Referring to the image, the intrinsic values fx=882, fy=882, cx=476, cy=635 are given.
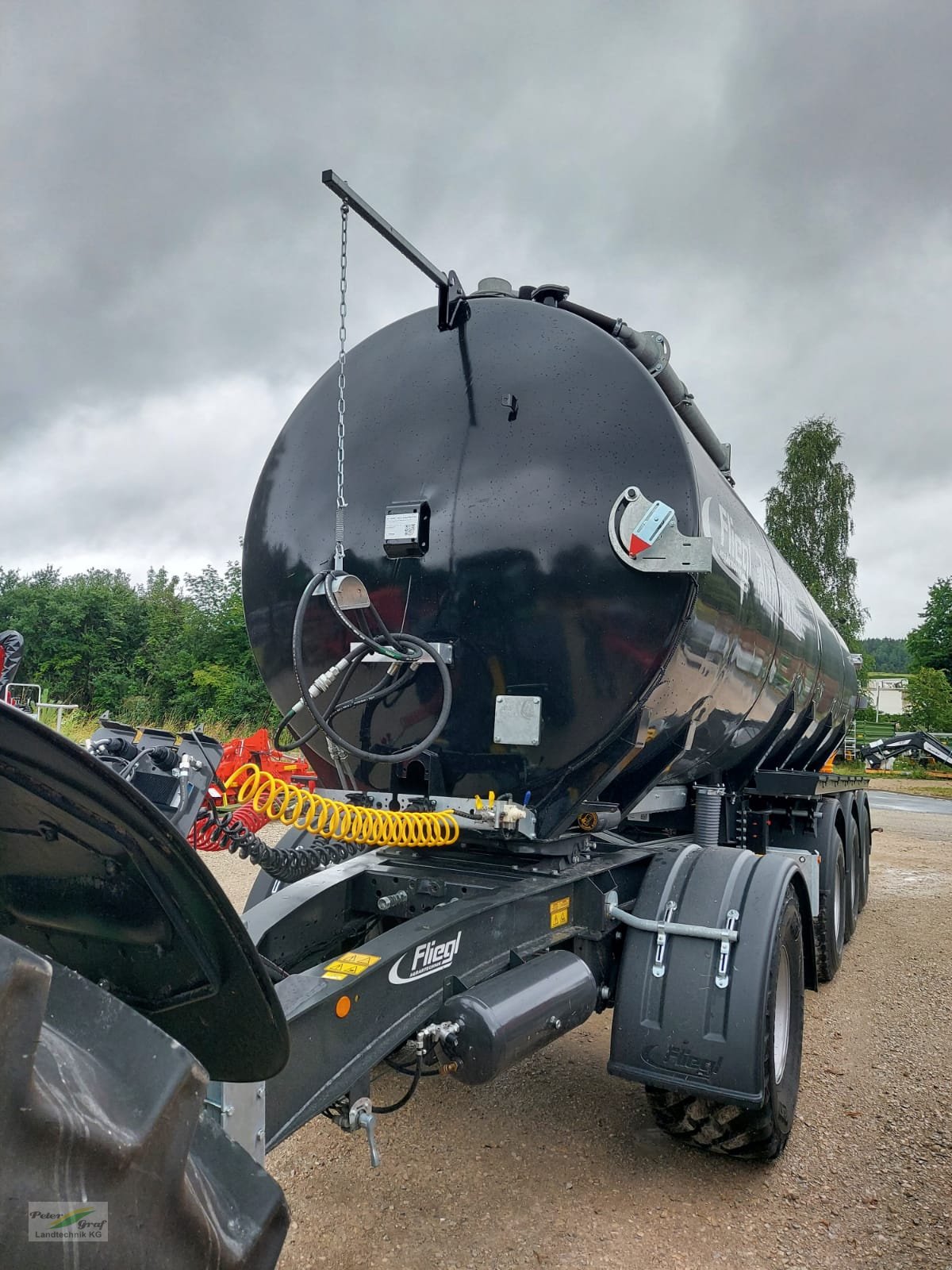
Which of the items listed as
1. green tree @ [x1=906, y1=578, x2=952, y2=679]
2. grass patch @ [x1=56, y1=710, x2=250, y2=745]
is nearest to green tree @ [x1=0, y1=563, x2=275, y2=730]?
grass patch @ [x1=56, y1=710, x2=250, y2=745]

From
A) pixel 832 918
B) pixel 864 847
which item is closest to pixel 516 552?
pixel 832 918

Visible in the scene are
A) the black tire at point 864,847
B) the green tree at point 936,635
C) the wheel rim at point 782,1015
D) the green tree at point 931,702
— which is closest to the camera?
the wheel rim at point 782,1015

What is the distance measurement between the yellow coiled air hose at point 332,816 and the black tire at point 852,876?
5.31 metres

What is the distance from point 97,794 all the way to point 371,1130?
53.0 inches

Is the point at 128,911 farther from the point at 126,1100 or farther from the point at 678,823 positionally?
the point at 678,823

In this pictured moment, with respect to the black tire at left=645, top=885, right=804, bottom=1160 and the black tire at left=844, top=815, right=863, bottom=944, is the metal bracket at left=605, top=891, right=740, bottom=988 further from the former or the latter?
the black tire at left=844, top=815, right=863, bottom=944

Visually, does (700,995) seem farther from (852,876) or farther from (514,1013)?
(852,876)

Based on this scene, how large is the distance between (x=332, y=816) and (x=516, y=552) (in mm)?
1115

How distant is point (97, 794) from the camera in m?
1.40

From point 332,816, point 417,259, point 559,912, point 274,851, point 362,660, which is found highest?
point 417,259

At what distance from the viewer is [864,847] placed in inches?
345

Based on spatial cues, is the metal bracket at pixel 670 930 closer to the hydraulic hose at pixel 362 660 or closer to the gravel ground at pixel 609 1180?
the gravel ground at pixel 609 1180

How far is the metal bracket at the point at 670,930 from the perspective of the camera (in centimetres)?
334

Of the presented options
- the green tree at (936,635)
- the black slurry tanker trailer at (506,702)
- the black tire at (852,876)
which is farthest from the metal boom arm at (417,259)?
the green tree at (936,635)
